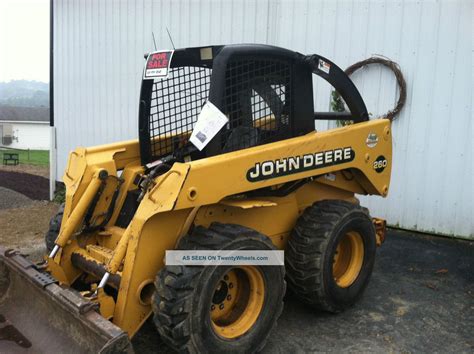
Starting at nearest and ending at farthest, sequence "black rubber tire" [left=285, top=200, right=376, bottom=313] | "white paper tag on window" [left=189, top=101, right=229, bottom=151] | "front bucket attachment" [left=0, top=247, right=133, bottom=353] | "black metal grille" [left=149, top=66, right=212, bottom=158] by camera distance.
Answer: "front bucket attachment" [left=0, top=247, right=133, bottom=353] → "white paper tag on window" [left=189, top=101, right=229, bottom=151] → "black rubber tire" [left=285, top=200, right=376, bottom=313] → "black metal grille" [left=149, top=66, right=212, bottom=158]

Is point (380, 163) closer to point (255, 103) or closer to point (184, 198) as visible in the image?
point (255, 103)

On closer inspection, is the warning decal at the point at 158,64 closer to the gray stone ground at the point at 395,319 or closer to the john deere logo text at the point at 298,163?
the john deere logo text at the point at 298,163

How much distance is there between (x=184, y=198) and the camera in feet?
9.68

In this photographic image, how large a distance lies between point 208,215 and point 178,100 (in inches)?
48.0

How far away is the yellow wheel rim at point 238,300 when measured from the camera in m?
3.30

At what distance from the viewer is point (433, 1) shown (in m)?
6.20

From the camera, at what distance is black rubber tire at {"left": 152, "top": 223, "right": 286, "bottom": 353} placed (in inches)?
112

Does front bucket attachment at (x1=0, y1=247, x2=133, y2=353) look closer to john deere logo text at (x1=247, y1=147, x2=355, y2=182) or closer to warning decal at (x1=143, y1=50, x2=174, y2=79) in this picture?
john deere logo text at (x1=247, y1=147, x2=355, y2=182)

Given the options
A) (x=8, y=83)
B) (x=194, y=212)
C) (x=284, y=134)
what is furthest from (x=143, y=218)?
(x=8, y=83)

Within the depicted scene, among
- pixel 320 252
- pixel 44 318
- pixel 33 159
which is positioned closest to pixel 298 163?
pixel 320 252

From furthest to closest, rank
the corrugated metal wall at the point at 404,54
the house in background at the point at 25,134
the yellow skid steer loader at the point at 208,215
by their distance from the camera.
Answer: the house in background at the point at 25,134 → the corrugated metal wall at the point at 404,54 → the yellow skid steer loader at the point at 208,215

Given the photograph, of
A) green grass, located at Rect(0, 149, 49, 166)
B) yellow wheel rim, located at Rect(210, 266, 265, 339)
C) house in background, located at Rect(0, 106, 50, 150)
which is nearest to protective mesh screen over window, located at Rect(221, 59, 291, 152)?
yellow wheel rim, located at Rect(210, 266, 265, 339)

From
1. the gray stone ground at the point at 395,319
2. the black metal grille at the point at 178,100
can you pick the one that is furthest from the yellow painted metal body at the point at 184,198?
the gray stone ground at the point at 395,319

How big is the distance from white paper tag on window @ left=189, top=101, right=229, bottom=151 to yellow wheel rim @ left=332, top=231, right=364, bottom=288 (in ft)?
5.64
